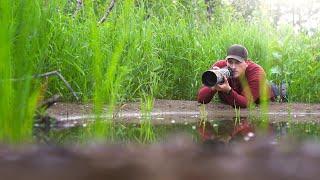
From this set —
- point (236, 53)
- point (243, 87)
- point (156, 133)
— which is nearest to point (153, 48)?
point (236, 53)

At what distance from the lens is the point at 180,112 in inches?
221

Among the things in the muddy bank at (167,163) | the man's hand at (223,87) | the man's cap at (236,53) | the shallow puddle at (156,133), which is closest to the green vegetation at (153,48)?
the shallow puddle at (156,133)

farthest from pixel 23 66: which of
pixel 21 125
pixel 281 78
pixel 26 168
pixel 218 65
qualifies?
pixel 281 78

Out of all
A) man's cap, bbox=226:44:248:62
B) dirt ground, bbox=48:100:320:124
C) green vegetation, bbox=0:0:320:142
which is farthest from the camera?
man's cap, bbox=226:44:248:62

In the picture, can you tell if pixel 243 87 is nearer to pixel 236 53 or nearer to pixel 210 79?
pixel 236 53

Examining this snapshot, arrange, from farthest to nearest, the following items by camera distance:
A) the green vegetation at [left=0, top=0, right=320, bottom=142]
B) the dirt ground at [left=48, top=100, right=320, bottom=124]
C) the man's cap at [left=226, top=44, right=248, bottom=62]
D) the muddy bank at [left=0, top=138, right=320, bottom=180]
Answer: the man's cap at [left=226, top=44, right=248, bottom=62], the green vegetation at [left=0, top=0, right=320, bottom=142], the dirt ground at [left=48, top=100, right=320, bottom=124], the muddy bank at [left=0, top=138, right=320, bottom=180]

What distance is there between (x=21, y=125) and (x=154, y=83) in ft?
14.9

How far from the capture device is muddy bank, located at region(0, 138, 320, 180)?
0.53 m

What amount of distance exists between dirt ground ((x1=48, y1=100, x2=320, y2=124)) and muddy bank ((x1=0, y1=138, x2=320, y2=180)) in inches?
122

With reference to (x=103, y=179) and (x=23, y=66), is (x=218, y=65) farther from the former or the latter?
(x=103, y=179)

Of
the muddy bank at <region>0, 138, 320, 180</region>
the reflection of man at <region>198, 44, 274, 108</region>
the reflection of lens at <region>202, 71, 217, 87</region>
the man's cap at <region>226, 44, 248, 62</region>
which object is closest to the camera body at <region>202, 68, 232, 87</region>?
the reflection of lens at <region>202, 71, 217, 87</region>

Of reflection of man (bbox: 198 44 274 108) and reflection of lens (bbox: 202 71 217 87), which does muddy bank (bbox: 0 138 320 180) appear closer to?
reflection of lens (bbox: 202 71 217 87)

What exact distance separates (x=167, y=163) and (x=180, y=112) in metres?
5.07

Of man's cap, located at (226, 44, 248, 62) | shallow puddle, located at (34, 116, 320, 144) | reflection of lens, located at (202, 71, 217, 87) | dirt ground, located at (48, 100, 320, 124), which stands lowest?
shallow puddle, located at (34, 116, 320, 144)
